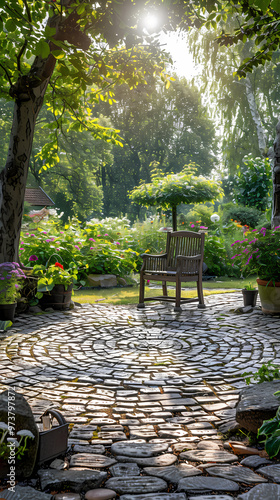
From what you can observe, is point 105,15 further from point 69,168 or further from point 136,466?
point 69,168

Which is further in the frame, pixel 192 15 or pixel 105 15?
pixel 192 15

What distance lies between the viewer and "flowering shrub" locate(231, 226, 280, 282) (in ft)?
20.3

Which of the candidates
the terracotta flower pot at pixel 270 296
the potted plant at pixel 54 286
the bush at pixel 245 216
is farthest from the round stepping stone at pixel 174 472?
the bush at pixel 245 216

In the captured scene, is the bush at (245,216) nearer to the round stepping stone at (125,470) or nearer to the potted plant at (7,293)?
the potted plant at (7,293)

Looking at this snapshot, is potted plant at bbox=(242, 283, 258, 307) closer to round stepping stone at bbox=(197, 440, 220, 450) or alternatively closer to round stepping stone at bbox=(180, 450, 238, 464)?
round stepping stone at bbox=(197, 440, 220, 450)

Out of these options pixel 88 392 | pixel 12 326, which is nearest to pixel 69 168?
→ pixel 12 326

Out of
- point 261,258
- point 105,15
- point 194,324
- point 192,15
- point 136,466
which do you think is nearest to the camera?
point 136,466

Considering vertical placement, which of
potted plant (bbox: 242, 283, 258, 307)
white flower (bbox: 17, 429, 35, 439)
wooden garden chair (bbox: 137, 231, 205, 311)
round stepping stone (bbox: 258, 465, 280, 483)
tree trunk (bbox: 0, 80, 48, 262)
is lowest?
round stepping stone (bbox: 258, 465, 280, 483)

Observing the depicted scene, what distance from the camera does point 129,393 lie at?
3309 millimetres

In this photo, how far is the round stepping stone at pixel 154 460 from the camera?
85.9 inches

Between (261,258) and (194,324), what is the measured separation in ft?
4.83

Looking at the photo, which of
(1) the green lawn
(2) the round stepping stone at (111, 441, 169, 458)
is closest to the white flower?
(2) the round stepping stone at (111, 441, 169, 458)

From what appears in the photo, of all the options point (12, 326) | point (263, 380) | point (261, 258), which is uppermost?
point (261, 258)

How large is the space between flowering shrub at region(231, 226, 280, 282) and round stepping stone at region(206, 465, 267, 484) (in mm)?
4334
